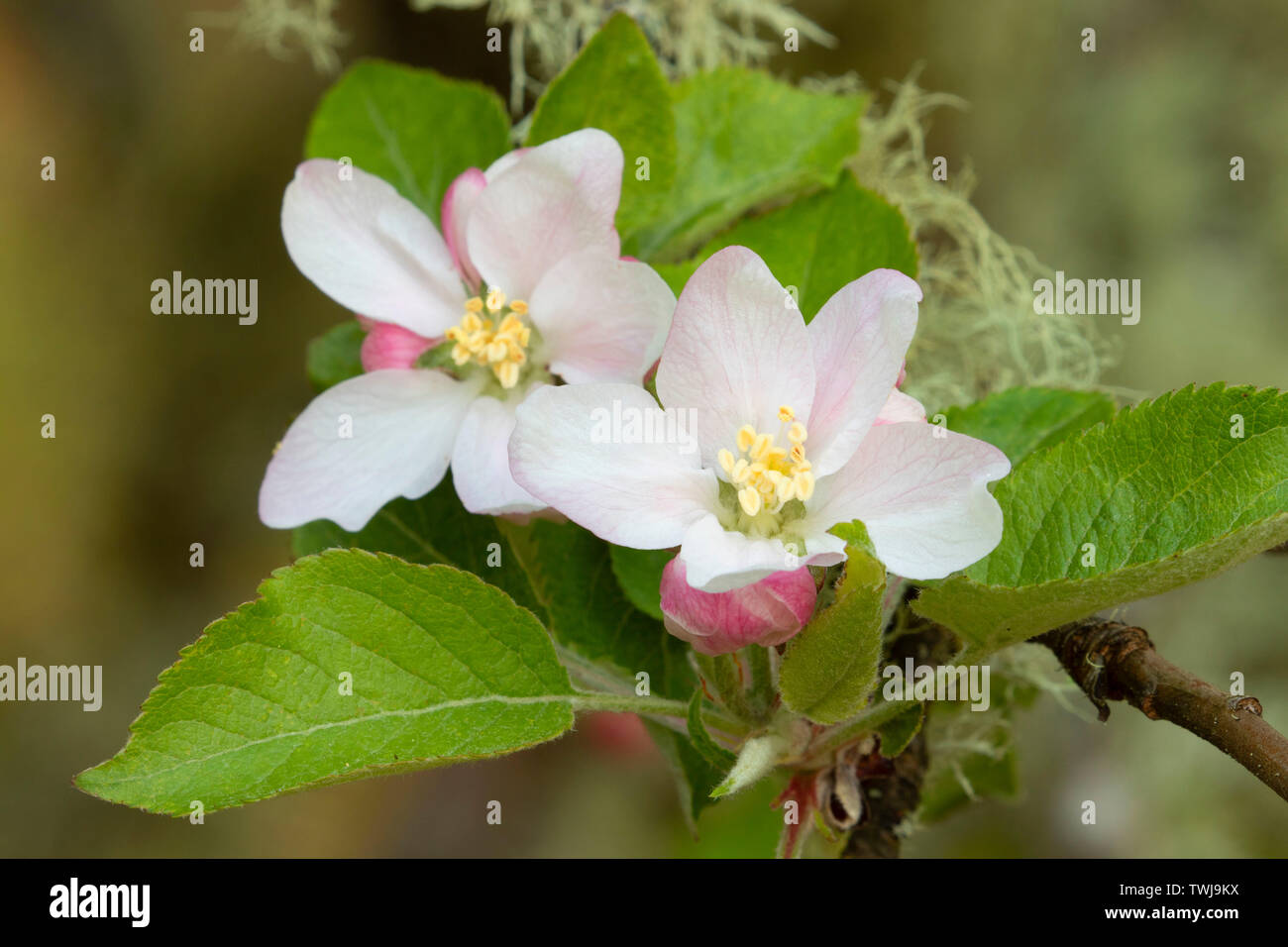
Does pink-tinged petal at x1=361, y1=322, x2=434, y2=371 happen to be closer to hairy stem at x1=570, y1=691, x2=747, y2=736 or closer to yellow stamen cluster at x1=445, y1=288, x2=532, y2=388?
yellow stamen cluster at x1=445, y1=288, x2=532, y2=388

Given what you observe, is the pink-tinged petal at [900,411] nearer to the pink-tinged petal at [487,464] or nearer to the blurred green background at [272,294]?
the pink-tinged petal at [487,464]

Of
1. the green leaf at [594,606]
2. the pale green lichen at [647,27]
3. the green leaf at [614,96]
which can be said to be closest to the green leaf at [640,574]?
the green leaf at [594,606]

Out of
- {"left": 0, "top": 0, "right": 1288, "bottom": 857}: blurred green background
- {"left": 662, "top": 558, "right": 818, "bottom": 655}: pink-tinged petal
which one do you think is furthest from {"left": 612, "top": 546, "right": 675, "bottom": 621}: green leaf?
{"left": 0, "top": 0, "right": 1288, "bottom": 857}: blurred green background

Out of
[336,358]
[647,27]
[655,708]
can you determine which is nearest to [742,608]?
[655,708]

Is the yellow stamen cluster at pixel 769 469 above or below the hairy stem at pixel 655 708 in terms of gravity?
above

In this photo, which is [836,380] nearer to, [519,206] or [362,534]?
[519,206]
